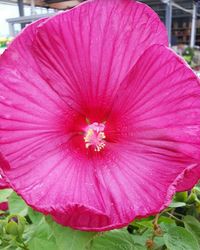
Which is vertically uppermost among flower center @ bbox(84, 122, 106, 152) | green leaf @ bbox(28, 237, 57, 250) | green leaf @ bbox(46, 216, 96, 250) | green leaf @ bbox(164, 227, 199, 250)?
flower center @ bbox(84, 122, 106, 152)

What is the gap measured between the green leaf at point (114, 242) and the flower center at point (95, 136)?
13cm

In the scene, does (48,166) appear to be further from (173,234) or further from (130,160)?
(173,234)

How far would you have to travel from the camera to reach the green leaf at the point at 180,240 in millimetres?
603

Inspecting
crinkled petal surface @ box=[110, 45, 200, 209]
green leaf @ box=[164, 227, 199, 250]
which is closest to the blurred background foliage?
green leaf @ box=[164, 227, 199, 250]

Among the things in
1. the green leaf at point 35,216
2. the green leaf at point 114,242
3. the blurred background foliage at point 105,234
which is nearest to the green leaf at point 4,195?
the blurred background foliage at point 105,234

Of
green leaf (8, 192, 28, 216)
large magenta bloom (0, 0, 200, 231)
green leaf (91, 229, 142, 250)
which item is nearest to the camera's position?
large magenta bloom (0, 0, 200, 231)

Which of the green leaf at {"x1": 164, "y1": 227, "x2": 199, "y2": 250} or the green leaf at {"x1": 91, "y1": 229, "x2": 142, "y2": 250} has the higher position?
the green leaf at {"x1": 91, "y1": 229, "x2": 142, "y2": 250}

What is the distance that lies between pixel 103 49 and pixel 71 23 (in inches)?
1.9

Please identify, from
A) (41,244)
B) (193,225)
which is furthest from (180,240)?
(41,244)

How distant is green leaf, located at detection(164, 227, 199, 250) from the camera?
603mm

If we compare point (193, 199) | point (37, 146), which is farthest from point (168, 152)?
point (193, 199)

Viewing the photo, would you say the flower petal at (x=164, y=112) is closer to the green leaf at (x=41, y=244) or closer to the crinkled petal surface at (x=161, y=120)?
the crinkled petal surface at (x=161, y=120)

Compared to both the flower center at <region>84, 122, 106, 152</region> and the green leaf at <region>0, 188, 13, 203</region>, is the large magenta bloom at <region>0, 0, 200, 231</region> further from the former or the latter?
the green leaf at <region>0, 188, 13, 203</region>

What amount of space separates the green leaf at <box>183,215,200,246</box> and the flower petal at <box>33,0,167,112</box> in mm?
323
